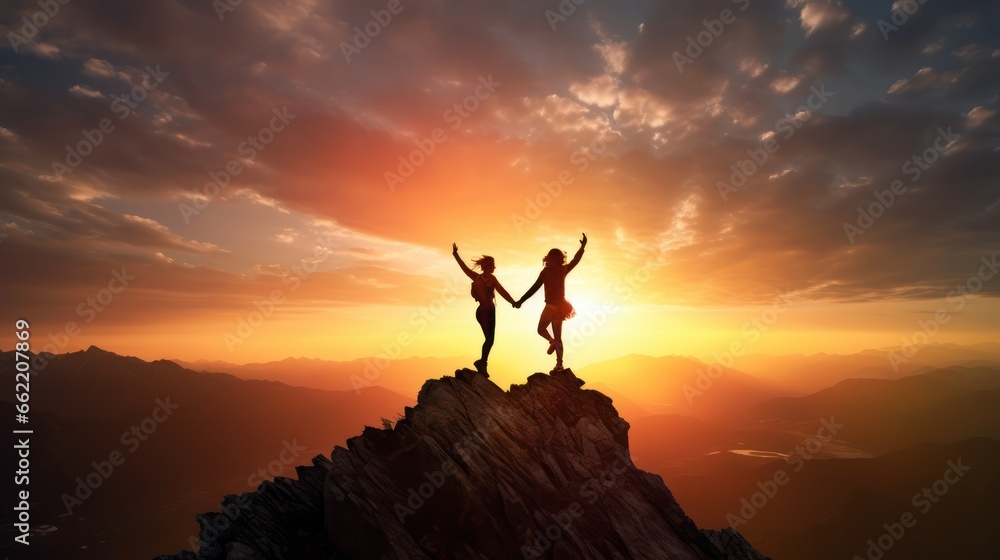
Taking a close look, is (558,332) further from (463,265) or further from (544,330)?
(463,265)

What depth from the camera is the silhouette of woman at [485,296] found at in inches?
774

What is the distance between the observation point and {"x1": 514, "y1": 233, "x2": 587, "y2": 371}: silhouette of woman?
2075 centimetres

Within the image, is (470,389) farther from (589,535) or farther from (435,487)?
(589,535)

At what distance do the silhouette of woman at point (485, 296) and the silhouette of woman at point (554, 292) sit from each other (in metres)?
1.62

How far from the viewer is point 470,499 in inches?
574

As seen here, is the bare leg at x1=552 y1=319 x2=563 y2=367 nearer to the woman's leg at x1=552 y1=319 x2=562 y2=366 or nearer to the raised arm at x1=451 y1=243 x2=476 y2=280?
the woman's leg at x1=552 y1=319 x2=562 y2=366

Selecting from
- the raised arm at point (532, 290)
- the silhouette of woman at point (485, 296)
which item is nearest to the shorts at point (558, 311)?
the raised arm at point (532, 290)

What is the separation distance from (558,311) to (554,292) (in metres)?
0.98

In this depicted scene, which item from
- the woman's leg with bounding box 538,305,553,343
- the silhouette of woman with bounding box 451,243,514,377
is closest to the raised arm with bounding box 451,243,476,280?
the silhouette of woman with bounding box 451,243,514,377

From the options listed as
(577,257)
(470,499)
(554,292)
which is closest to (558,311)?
(554,292)

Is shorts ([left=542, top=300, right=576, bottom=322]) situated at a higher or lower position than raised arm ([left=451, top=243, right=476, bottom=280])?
lower

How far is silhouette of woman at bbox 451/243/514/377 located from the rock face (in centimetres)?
144

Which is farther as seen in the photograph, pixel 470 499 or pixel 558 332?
pixel 558 332

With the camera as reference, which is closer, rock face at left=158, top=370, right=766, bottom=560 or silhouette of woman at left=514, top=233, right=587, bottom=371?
rock face at left=158, top=370, right=766, bottom=560
